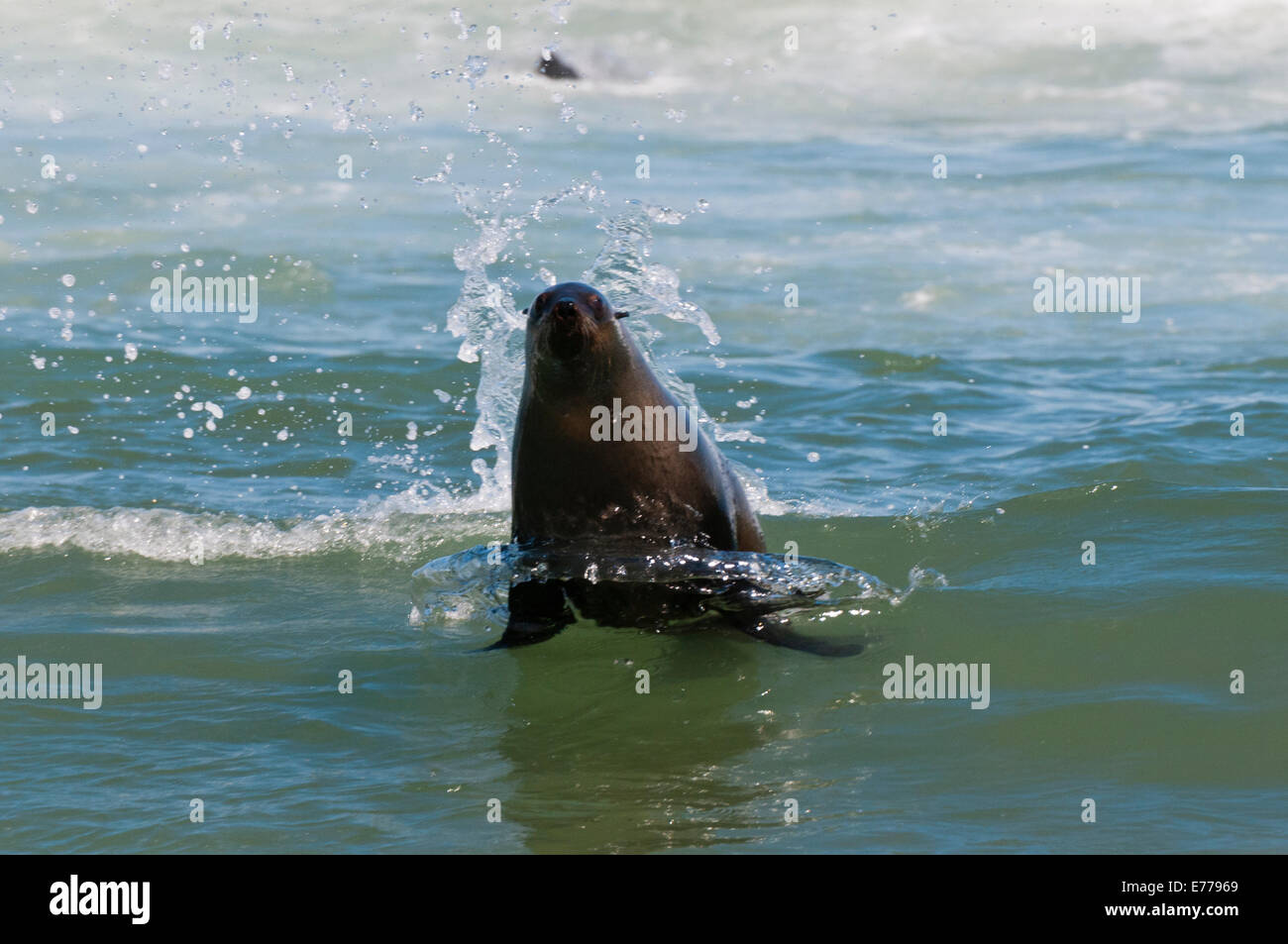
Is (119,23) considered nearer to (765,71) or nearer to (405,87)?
(405,87)

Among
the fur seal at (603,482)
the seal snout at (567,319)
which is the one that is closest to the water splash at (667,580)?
the fur seal at (603,482)

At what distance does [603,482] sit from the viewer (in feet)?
21.1

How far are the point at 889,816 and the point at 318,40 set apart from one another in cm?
2472

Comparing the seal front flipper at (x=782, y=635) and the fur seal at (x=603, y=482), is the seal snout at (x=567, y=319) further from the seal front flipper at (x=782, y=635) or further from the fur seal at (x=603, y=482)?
the seal front flipper at (x=782, y=635)

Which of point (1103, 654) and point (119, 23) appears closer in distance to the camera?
point (1103, 654)

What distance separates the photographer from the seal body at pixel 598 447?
6.29 metres

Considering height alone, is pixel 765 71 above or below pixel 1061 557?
above

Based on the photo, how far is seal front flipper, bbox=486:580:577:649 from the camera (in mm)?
6406

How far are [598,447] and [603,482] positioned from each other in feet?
0.49

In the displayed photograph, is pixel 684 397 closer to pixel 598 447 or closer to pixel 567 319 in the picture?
pixel 598 447

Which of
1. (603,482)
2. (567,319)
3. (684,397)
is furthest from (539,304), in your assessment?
(684,397)

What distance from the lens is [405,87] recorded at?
84.6ft

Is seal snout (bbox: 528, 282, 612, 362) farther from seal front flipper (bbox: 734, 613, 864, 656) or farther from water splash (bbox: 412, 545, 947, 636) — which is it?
seal front flipper (bbox: 734, 613, 864, 656)
